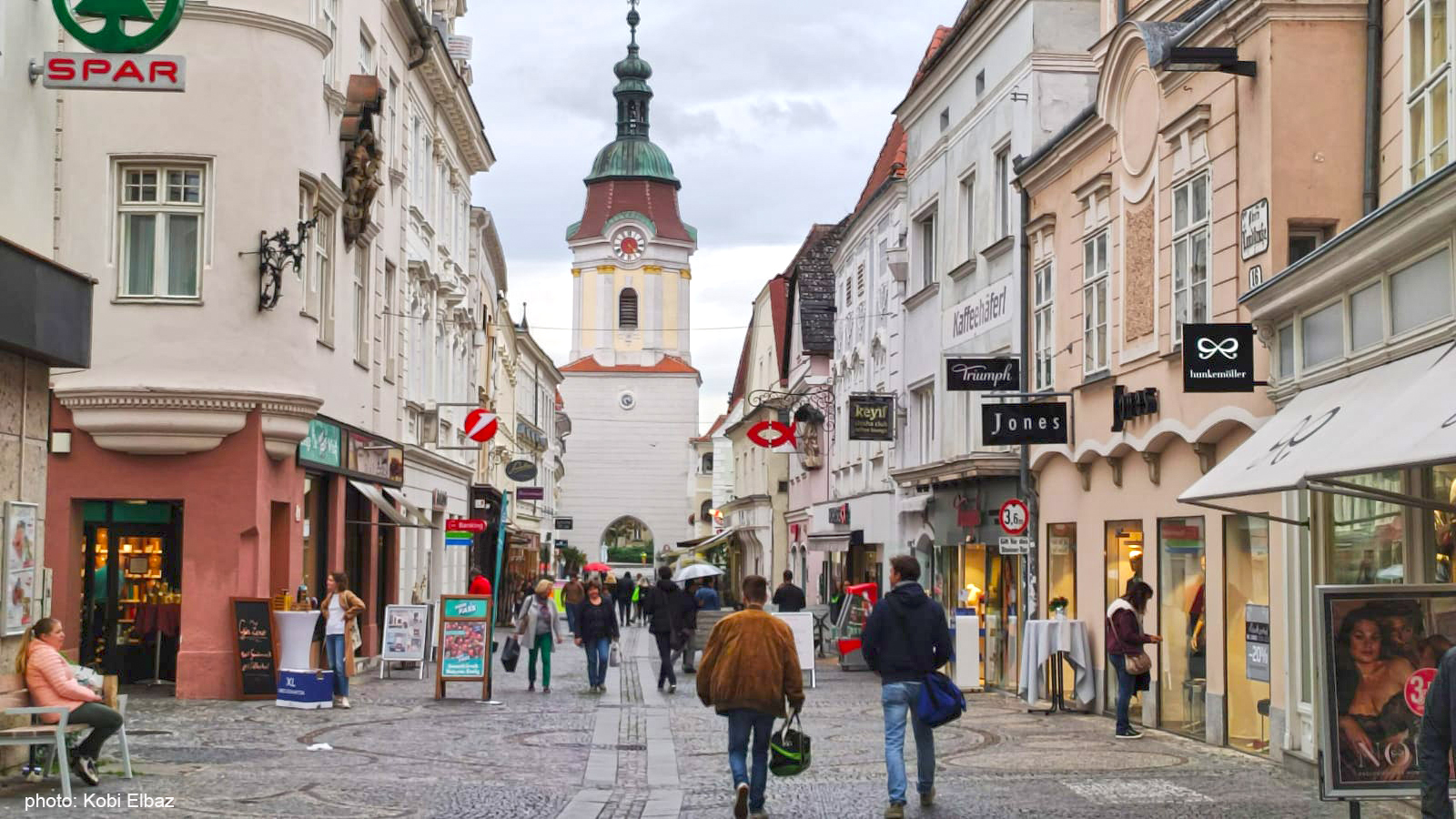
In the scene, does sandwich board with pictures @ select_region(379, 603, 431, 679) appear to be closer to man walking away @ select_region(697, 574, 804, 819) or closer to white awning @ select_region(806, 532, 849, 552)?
man walking away @ select_region(697, 574, 804, 819)

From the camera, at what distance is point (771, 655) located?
12.1 metres

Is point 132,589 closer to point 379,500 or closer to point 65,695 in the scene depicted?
point 379,500

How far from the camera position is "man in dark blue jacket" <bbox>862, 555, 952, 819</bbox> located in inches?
497

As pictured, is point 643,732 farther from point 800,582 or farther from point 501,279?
point 501,279

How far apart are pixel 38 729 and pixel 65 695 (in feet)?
1.42

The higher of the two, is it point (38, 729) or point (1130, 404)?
point (1130, 404)

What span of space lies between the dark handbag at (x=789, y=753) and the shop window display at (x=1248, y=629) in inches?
219

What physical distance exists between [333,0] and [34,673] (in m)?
15.3

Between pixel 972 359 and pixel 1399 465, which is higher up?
pixel 972 359

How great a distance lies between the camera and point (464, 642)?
22.8 m

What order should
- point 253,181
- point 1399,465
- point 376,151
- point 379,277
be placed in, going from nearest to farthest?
point 1399,465
point 253,181
point 376,151
point 379,277

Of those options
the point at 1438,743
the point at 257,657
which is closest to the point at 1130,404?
the point at 257,657

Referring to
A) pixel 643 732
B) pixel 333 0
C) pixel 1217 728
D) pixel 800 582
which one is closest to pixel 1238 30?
pixel 1217 728

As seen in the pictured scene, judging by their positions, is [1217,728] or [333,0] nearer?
[1217,728]
